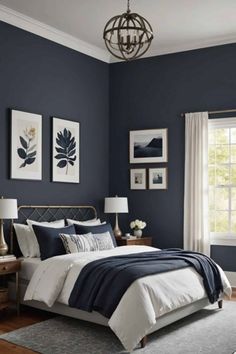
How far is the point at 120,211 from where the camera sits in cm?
704

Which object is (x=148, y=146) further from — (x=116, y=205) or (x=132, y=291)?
(x=132, y=291)

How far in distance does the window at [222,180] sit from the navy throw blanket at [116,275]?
1.71 m

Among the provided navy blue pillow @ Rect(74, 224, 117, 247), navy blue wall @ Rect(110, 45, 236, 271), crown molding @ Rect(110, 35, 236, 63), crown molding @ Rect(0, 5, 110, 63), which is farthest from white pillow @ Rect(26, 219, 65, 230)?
crown molding @ Rect(110, 35, 236, 63)

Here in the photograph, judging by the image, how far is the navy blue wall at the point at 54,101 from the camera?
5.96 m

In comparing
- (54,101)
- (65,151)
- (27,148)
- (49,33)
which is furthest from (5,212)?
(49,33)

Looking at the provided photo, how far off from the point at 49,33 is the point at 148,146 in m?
2.23

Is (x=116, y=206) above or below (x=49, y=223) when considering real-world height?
above

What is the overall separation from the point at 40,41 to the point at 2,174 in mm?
1927

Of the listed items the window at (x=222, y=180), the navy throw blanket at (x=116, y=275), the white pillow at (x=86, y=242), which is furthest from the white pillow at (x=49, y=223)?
the window at (x=222, y=180)

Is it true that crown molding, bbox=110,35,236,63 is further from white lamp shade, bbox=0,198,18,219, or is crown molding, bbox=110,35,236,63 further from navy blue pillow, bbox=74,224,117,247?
white lamp shade, bbox=0,198,18,219

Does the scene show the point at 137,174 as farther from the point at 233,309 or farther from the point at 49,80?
the point at 233,309

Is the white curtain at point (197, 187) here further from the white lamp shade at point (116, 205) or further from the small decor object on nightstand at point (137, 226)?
the white lamp shade at point (116, 205)

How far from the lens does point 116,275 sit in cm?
440

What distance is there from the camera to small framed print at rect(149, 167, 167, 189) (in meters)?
7.30
